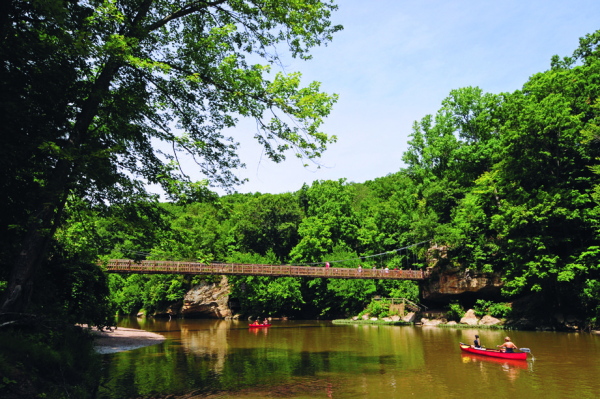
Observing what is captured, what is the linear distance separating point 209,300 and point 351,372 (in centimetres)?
3573

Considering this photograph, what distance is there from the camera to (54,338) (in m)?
7.77

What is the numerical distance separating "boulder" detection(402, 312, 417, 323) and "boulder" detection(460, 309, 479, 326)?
4.44 m

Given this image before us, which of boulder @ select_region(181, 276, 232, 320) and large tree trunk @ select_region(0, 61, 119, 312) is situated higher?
large tree trunk @ select_region(0, 61, 119, 312)

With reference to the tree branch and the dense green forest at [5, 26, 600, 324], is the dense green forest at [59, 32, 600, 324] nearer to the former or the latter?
the dense green forest at [5, 26, 600, 324]

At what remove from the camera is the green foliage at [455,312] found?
29.2 metres

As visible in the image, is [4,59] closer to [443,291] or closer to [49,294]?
[49,294]

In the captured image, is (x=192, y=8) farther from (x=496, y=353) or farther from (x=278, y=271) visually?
(x=278, y=271)

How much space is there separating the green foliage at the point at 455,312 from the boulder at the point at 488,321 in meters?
2.34

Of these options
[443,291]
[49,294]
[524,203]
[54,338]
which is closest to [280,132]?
[54,338]

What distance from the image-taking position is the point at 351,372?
11.2 m

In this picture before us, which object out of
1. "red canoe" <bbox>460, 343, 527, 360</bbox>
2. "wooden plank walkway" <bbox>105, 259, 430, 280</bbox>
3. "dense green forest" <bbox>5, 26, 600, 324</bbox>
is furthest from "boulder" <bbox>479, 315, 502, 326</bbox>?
"red canoe" <bbox>460, 343, 527, 360</bbox>

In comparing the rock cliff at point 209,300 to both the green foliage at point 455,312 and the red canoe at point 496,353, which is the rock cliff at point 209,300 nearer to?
the green foliage at point 455,312

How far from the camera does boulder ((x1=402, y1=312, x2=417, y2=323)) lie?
104 ft

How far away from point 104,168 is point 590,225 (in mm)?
25348
